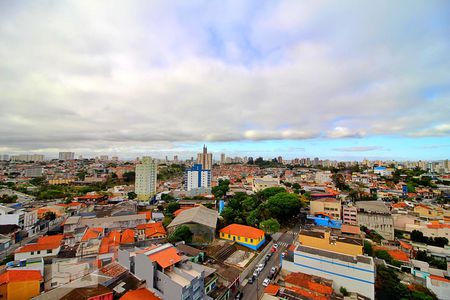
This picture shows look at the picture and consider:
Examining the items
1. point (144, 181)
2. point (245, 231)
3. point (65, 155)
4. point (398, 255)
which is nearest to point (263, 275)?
point (245, 231)

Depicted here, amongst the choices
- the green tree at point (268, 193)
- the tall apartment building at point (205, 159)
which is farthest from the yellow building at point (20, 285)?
the tall apartment building at point (205, 159)

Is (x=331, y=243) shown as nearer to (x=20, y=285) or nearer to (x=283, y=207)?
(x=283, y=207)

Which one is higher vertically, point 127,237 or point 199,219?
point 199,219

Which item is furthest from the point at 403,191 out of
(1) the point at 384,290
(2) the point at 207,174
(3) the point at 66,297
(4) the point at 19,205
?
(4) the point at 19,205

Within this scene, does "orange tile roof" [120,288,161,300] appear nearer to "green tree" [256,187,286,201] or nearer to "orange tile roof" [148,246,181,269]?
"orange tile roof" [148,246,181,269]

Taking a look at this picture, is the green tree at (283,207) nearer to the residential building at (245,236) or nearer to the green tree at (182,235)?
the residential building at (245,236)

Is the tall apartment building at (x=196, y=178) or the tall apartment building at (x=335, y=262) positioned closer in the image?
the tall apartment building at (x=335, y=262)

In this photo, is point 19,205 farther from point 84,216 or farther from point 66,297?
point 66,297
